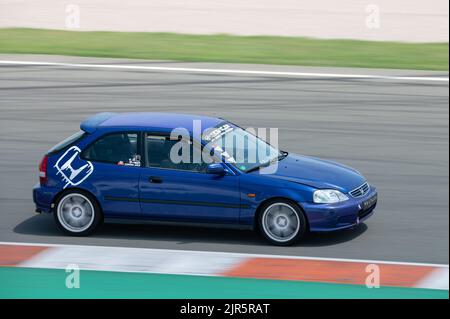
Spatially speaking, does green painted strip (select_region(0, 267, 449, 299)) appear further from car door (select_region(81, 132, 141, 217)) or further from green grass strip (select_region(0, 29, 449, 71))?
green grass strip (select_region(0, 29, 449, 71))

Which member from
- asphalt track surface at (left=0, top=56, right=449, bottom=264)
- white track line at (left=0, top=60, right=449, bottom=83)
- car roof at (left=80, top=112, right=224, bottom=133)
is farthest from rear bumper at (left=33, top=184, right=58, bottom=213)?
white track line at (left=0, top=60, right=449, bottom=83)

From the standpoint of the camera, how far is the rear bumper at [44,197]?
10.9m

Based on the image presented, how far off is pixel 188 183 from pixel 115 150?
98cm

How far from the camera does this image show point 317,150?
48.6ft

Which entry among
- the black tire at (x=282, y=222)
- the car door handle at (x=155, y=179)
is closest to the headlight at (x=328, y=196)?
the black tire at (x=282, y=222)

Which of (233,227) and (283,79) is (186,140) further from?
(283,79)

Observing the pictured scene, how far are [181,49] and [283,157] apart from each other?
11.9 meters

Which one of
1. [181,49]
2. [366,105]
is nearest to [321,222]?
[366,105]

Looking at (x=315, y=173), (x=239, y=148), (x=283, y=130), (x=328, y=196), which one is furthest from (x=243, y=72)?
(x=328, y=196)

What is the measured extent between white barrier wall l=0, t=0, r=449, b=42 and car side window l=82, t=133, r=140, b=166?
14009 mm

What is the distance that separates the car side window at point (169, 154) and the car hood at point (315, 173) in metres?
0.74

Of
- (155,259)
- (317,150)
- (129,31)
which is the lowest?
(155,259)

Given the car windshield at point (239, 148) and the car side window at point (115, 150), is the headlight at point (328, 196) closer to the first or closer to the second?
the car windshield at point (239, 148)

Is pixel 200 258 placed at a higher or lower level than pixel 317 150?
lower
